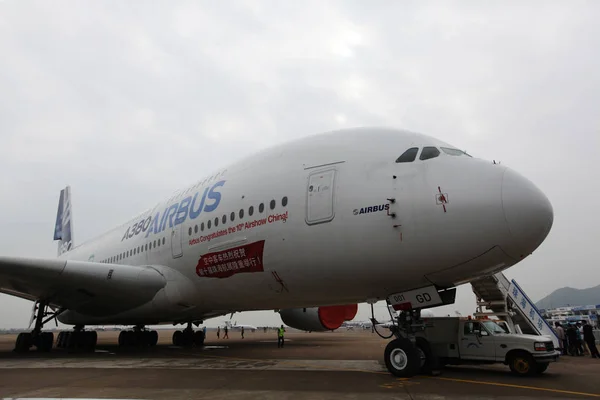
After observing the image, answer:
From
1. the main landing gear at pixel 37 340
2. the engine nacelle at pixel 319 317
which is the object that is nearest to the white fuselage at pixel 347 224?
the engine nacelle at pixel 319 317

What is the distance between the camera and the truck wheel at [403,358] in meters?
6.78

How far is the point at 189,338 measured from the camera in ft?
57.5

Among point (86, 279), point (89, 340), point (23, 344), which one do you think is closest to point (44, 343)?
point (23, 344)

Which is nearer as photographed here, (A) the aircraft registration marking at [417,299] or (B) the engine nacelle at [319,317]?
(A) the aircraft registration marking at [417,299]

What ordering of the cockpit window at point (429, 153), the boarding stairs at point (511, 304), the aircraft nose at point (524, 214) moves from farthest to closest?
the boarding stairs at point (511, 304)
the cockpit window at point (429, 153)
the aircraft nose at point (524, 214)

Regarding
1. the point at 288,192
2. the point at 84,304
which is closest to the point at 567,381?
the point at 288,192

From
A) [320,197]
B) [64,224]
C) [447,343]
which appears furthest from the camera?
[64,224]

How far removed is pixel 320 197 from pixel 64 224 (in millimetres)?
24535

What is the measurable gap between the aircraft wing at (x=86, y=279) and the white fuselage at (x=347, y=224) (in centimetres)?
50

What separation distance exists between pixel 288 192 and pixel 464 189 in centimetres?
327

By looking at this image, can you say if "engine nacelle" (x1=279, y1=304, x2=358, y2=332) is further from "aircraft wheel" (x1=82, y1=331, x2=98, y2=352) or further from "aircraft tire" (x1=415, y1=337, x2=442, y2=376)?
"aircraft wheel" (x1=82, y1=331, x2=98, y2=352)

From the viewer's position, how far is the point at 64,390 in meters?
6.27

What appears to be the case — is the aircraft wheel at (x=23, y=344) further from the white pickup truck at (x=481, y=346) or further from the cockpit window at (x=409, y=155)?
the cockpit window at (x=409, y=155)

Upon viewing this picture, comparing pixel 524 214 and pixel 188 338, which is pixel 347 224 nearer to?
pixel 524 214
